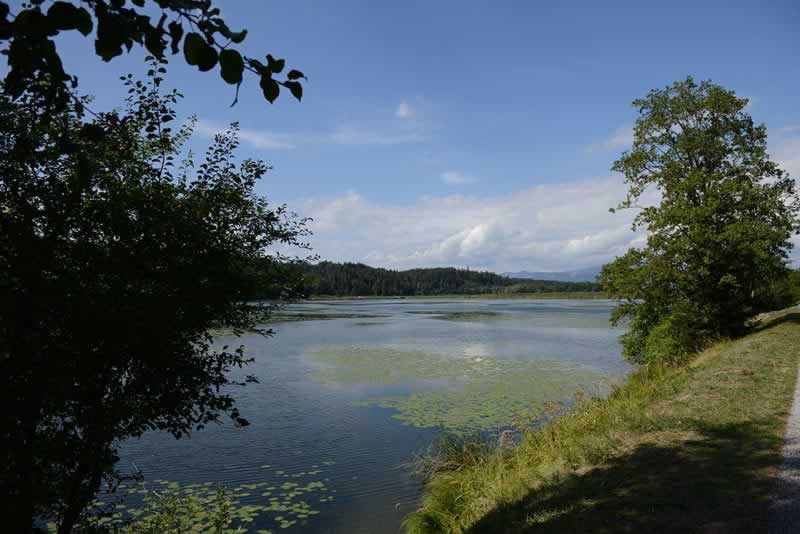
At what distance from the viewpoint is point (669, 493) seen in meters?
5.87

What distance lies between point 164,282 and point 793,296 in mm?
45425

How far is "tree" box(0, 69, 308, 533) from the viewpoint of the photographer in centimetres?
410

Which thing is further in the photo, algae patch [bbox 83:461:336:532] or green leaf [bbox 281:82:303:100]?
algae patch [bbox 83:461:336:532]

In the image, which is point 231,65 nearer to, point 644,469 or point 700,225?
point 644,469

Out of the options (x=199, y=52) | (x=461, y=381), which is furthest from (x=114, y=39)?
(x=461, y=381)

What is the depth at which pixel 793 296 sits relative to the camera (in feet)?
123

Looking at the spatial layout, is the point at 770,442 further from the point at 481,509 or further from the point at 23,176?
the point at 23,176

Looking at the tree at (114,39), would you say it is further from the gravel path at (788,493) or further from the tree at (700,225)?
the tree at (700,225)

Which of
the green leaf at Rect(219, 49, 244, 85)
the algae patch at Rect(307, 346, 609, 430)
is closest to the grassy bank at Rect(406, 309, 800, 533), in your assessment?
the algae patch at Rect(307, 346, 609, 430)

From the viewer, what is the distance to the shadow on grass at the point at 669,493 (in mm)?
5211

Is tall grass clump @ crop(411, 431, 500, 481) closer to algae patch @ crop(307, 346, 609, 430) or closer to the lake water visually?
the lake water

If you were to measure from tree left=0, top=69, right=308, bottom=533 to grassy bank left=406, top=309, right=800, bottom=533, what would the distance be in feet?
14.2

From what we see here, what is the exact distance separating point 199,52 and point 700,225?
19.5 m

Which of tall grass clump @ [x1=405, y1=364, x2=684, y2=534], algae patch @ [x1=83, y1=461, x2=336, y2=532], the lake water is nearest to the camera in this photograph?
tall grass clump @ [x1=405, y1=364, x2=684, y2=534]
